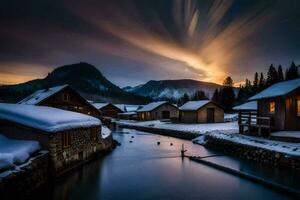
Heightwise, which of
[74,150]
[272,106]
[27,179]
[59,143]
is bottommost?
[27,179]

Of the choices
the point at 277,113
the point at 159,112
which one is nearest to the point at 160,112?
the point at 159,112

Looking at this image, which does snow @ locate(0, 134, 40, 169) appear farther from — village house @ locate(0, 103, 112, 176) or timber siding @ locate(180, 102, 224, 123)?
timber siding @ locate(180, 102, 224, 123)

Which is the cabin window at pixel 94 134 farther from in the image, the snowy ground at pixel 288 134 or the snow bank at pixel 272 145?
the snowy ground at pixel 288 134

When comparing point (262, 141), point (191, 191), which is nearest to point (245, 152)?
point (262, 141)

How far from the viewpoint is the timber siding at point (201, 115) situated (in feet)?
158

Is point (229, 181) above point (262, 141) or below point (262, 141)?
below

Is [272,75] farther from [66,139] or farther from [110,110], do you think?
[66,139]

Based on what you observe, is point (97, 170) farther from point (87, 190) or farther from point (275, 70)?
point (275, 70)

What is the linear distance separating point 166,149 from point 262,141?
10.9 meters

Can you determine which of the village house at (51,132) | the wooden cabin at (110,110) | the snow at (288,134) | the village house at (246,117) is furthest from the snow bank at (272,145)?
the wooden cabin at (110,110)

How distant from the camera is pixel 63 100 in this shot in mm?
32812

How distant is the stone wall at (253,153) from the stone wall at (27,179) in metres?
16.6

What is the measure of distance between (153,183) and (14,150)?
8706 mm

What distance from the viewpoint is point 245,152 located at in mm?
21141
